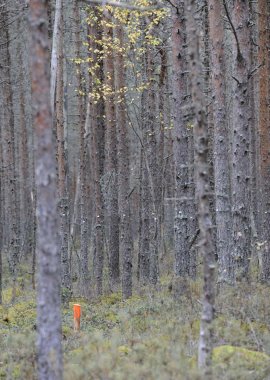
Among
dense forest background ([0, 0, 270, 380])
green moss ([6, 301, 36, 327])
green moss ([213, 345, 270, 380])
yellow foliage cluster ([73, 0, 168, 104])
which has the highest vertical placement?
yellow foliage cluster ([73, 0, 168, 104])

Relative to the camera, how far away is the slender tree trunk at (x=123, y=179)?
14656 mm

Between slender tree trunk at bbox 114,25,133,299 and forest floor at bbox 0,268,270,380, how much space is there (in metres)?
4.14

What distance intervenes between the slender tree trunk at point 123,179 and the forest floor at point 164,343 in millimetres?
4141

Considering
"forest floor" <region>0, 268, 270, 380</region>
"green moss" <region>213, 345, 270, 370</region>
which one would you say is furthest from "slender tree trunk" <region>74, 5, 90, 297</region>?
"green moss" <region>213, 345, 270, 370</region>

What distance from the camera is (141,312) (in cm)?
955

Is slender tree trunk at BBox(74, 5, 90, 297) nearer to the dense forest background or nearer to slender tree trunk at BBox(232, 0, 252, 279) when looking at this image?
the dense forest background

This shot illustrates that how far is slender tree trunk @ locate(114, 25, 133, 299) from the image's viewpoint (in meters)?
14.7

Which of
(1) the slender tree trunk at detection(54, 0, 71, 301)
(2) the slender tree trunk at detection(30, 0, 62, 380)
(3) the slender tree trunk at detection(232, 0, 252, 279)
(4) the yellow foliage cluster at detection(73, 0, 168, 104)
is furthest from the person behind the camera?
(4) the yellow foliage cluster at detection(73, 0, 168, 104)

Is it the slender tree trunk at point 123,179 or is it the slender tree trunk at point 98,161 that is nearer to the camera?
the slender tree trunk at point 123,179

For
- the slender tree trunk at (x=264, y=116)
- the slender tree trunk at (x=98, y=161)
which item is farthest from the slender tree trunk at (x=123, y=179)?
the slender tree trunk at (x=264, y=116)

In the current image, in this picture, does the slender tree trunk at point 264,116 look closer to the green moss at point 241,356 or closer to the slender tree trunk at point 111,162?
the slender tree trunk at point 111,162

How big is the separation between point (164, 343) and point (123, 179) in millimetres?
9519

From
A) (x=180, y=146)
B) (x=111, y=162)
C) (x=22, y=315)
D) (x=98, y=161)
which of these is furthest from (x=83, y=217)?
(x=180, y=146)

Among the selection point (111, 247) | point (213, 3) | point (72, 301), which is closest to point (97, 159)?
point (111, 247)
